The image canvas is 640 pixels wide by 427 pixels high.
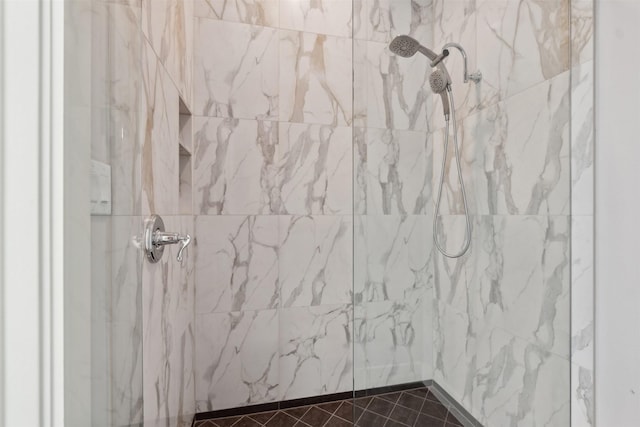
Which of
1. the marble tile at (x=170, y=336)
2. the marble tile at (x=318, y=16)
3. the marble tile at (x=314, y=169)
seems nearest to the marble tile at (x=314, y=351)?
the marble tile at (x=170, y=336)

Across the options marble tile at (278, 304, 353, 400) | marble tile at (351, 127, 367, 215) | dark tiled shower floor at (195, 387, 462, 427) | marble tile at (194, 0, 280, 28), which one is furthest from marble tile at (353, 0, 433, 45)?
marble tile at (278, 304, 353, 400)

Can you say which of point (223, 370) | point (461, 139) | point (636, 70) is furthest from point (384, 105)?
point (223, 370)

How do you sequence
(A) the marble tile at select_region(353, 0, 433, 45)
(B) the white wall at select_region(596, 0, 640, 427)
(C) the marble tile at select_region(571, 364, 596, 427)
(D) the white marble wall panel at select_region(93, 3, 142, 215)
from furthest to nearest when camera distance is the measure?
(A) the marble tile at select_region(353, 0, 433, 45) → (C) the marble tile at select_region(571, 364, 596, 427) → (B) the white wall at select_region(596, 0, 640, 427) → (D) the white marble wall panel at select_region(93, 3, 142, 215)

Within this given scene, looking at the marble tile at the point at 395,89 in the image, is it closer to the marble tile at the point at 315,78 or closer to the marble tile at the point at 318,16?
the marble tile at the point at 315,78

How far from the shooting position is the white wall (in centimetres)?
79

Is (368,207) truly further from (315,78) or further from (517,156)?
(315,78)

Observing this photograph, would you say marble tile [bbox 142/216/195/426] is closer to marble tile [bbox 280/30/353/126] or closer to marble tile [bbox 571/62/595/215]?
marble tile [bbox 280/30/353/126]

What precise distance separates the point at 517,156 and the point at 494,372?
0.82 m

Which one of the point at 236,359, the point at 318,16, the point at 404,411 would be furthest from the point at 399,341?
the point at 318,16

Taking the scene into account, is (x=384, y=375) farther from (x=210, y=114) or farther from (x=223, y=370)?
(x=210, y=114)

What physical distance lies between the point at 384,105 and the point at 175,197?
95cm

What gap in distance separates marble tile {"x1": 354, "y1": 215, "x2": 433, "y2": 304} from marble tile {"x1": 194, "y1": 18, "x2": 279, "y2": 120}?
107 cm

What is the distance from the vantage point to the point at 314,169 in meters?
1.92

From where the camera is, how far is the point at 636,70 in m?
0.79
